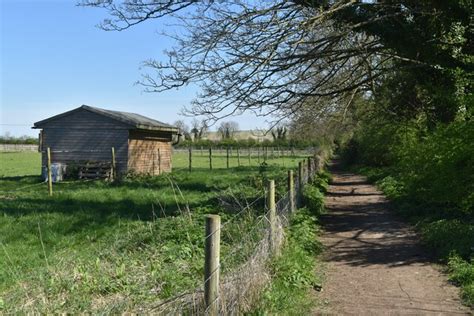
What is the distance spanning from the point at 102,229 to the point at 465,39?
30.4 ft

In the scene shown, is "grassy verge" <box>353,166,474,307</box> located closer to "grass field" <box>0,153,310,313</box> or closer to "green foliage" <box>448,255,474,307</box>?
"green foliage" <box>448,255,474,307</box>

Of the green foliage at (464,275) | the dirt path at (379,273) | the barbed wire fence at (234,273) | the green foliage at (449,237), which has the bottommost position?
the dirt path at (379,273)

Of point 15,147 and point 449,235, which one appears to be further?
point 15,147

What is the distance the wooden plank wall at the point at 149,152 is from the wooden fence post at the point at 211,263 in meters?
24.9

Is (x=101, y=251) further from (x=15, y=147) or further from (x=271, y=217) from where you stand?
(x=15, y=147)

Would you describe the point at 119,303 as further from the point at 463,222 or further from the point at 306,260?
the point at 463,222

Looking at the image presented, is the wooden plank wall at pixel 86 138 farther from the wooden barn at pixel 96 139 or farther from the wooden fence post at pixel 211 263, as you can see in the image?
the wooden fence post at pixel 211 263

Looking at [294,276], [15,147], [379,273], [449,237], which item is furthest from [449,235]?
[15,147]

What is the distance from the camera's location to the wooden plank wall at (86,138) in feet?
96.3

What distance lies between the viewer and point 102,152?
2942 centimetres

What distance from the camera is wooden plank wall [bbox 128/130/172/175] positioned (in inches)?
1163

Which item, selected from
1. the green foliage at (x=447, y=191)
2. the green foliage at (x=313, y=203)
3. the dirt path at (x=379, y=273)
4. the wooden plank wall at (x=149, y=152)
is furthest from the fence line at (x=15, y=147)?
the green foliage at (x=447, y=191)

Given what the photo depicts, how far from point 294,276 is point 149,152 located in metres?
24.9

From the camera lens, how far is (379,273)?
8594 mm
